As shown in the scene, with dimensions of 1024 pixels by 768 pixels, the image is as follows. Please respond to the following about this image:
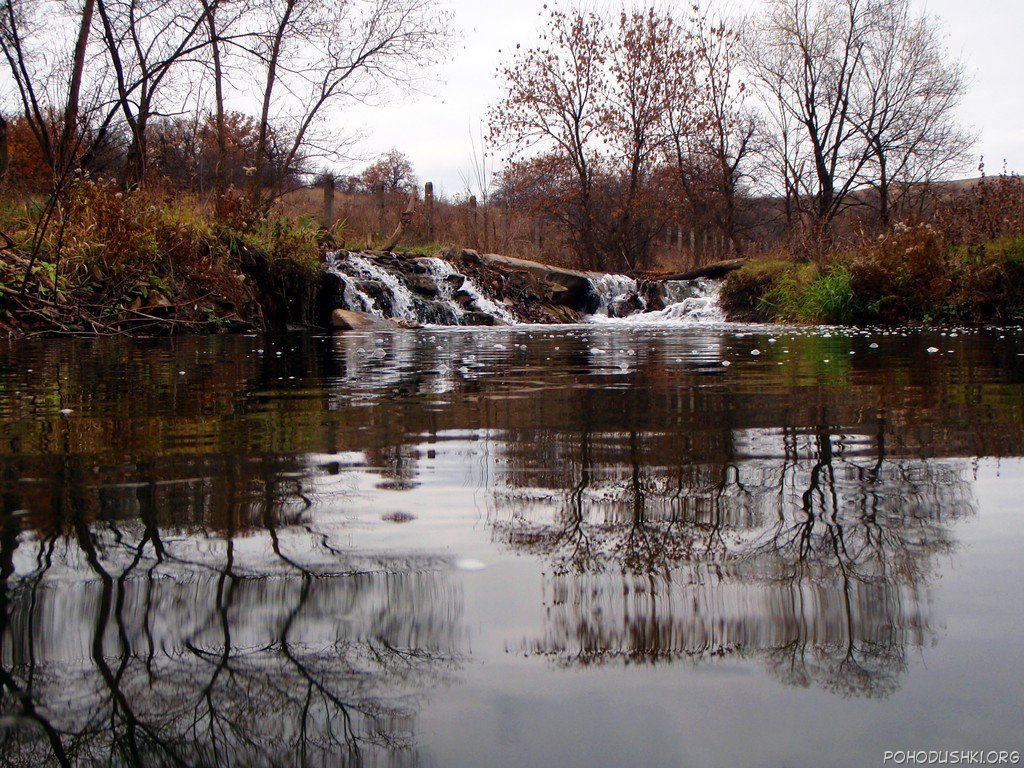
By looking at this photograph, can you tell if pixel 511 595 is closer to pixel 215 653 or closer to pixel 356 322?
pixel 215 653

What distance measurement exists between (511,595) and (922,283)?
14.6 m

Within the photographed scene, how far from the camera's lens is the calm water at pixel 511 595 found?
93cm

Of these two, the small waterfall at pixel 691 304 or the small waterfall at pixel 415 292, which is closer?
the small waterfall at pixel 415 292

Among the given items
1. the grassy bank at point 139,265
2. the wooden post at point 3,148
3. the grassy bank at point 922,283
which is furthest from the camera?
the wooden post at point 3,148

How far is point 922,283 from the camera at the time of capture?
13.9m

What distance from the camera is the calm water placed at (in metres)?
0.93

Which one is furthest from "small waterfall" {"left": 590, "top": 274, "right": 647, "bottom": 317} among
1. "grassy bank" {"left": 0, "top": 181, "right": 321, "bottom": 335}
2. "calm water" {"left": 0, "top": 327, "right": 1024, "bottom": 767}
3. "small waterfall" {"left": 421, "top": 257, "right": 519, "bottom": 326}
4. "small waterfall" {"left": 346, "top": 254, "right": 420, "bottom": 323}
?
"calm water" {"left": 0, "top": 327, "right": 1024, "bottom": 767}

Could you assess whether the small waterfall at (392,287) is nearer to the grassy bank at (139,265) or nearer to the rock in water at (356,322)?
the rock in water at (356,322)

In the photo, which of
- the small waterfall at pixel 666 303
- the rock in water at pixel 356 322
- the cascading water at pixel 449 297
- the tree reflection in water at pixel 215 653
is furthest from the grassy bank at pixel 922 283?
the tree reflection in water at pixel 215 653

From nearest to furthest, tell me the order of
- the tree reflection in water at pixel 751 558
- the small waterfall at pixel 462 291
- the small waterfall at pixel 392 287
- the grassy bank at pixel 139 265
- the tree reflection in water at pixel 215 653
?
1. the tree reflection in water at pixel 215 653
2. the tree reflection in water at pixel 751 558
3. the grassy bank at pixel 139 265
4. the small waterfall at pixel 392 287
5. the small waterfall at pixel 462 291

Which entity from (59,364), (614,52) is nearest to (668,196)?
(614,52)

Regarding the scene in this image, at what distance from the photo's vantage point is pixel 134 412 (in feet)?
11.5

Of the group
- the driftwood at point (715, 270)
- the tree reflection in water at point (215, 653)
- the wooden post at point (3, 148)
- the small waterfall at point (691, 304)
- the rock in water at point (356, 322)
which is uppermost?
the wooden post at point (3, 148)

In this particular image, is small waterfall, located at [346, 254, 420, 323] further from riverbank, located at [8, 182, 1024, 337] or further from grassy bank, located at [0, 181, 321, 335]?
grassy bank, located at [0, 181, 321, 335]
